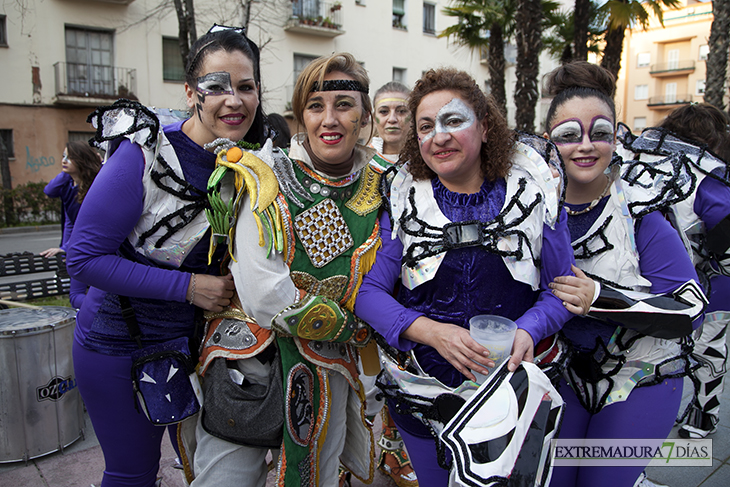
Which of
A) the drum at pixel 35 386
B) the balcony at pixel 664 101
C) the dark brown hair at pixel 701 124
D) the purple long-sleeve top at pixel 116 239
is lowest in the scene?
the drum at pixel 35 386

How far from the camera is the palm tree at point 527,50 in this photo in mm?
8796

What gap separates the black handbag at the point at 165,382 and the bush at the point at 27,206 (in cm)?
1428

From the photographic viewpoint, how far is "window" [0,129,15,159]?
14.7m

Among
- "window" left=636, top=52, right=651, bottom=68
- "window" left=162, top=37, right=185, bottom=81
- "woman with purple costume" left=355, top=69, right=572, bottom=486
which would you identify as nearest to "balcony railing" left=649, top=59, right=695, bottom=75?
"window" left=636, top=52, right=651, bottom=68

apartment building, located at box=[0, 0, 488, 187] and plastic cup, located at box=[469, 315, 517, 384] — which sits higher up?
apartment building, located at box=[0, 0, 488, 187]

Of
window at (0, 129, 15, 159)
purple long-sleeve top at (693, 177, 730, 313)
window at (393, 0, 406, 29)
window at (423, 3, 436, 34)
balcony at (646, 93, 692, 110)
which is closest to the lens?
purple long-sleeve top at (693, 177, 730, 313)

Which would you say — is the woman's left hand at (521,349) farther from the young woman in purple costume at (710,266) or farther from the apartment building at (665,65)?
the apartment building at (665,65)

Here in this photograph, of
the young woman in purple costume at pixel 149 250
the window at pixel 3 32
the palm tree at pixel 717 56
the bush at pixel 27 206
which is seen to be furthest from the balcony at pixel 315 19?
the young woman in purple costume at pixel 149 250

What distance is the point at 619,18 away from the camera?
952 cm

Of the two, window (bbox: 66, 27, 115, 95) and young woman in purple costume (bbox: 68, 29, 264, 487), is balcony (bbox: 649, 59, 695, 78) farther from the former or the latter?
young woman in purple costume (bbox: 68, 29, 264, 487)

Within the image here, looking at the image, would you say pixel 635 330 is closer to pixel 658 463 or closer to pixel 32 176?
pixel 658 463

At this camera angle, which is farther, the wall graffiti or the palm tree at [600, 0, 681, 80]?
the wall graffiti

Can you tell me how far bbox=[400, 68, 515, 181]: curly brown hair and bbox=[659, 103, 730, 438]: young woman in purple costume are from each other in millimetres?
1490

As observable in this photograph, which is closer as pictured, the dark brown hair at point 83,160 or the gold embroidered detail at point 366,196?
the gold embroidered detail at point 366,196
